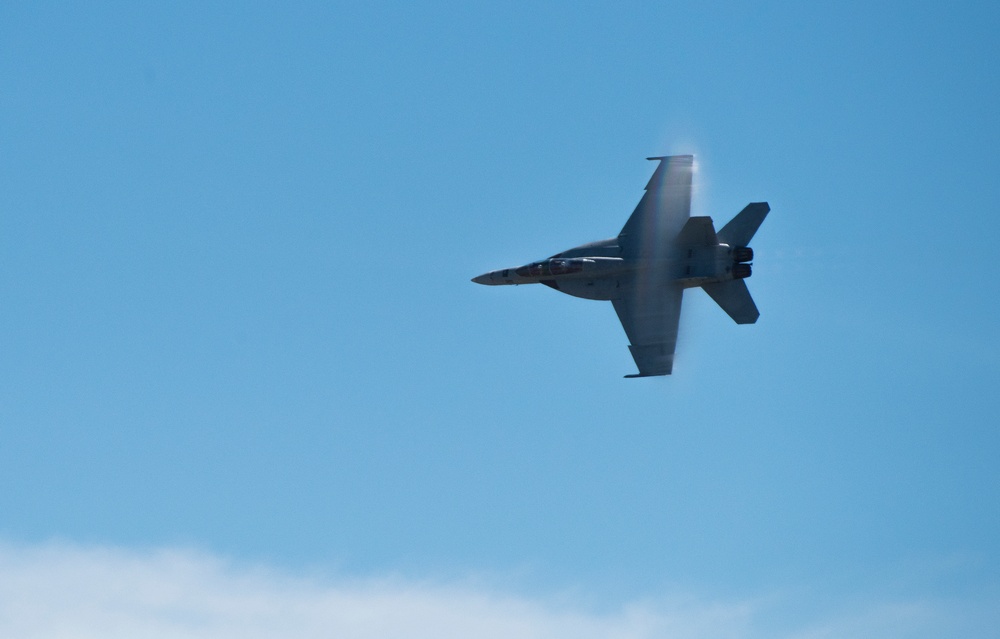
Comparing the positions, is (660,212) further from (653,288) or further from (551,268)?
(551,268)

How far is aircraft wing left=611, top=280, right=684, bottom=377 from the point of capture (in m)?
43.0

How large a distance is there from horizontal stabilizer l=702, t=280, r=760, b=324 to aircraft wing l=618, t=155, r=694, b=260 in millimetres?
2218

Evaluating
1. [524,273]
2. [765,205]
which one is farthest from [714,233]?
[524,273]

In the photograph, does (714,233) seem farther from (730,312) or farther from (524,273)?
(524,273)

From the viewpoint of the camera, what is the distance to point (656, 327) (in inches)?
1699

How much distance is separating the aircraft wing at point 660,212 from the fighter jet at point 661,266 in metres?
0.03

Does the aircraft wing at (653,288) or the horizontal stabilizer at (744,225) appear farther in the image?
the aircraft wing at (653,288)

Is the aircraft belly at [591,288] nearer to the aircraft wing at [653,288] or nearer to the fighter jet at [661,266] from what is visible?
the fighter jet at [661,266]

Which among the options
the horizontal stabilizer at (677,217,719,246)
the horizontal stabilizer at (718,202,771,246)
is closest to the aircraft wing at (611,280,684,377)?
the horizontal stabilizer at (677,217,719,246)

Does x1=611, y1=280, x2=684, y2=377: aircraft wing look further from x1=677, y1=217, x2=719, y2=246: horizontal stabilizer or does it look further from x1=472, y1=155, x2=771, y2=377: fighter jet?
x1=677, y1=217, x2=719, y2=246: horizontal stabilizer

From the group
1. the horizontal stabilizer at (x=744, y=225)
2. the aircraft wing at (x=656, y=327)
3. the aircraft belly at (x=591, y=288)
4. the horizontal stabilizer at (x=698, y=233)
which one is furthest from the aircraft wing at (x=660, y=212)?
the horizontal stabilizer at (x=744, y=225)

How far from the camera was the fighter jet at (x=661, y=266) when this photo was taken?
4231cm

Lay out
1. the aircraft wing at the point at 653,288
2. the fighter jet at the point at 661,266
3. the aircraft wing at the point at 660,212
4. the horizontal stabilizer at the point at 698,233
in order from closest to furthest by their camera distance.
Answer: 1. the horizontal stabilizer at the point at 698,233
2. the fighter jet at the point at 661,266
3. the aircraft wing at the point at 653,288
4. the aircraft wing at the point at 660,212

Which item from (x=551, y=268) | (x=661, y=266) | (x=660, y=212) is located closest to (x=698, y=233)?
(x=661, y=266)
